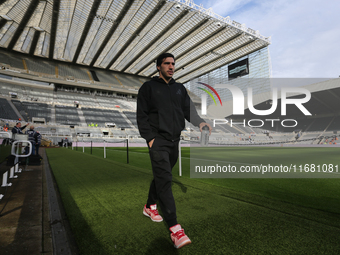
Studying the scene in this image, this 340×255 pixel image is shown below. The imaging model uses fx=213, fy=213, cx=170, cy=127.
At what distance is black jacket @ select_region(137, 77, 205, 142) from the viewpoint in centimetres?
222

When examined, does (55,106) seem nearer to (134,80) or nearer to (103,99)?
(103,99)

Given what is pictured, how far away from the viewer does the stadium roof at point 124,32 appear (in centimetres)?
3014

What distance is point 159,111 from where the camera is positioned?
222 centimetres

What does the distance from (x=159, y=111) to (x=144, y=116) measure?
0.56 ft

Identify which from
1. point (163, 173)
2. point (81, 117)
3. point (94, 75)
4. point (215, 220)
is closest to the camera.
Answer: point (163, 173)

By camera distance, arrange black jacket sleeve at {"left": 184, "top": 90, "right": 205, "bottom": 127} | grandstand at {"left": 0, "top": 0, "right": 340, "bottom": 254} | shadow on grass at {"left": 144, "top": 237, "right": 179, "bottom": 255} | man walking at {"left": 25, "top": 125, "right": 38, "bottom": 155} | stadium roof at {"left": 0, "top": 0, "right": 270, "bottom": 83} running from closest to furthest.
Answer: shadow on grass at {"left": 144, "top": 237, "right": 179, "bottom": 255} → black jacket sleeve at {"left": 184, "top": 90, "right": 205, "bottom": 127} → man walking at {"left": 25, "top": 125, "right": 38, "bottom": 155} → stadium roof at {"left": 0, "top": 0, "right": 270, "bottom": 83} → grandstand at {"left": 0, "top": 0, "right": 340, "bottom": 254}

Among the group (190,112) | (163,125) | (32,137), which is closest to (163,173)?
(163,125)

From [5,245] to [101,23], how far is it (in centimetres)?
3732

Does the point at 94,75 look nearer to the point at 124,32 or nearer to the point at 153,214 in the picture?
the point at 124,32

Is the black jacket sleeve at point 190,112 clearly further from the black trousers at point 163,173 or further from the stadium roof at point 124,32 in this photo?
the stadium roof at point 124,32

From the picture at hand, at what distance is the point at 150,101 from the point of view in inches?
89.7

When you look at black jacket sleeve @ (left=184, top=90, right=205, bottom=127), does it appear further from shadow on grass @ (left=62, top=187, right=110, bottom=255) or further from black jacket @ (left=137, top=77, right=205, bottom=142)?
shadow on grass @ (left=62, top=187, right=110, bottom=255)

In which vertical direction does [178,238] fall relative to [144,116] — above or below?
below

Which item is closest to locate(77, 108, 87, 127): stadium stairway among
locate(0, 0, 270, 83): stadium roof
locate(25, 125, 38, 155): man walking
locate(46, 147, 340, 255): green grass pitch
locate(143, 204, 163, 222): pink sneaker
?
locate(0, 0, 270, 83): stadium roof
